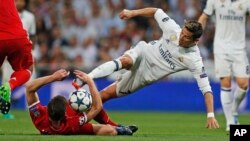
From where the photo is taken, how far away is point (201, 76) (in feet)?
39.9

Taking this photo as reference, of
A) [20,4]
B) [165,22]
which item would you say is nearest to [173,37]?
[165,22]

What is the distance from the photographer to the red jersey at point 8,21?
11.4m

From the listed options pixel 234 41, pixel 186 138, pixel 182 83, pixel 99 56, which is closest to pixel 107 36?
pixel 99 56

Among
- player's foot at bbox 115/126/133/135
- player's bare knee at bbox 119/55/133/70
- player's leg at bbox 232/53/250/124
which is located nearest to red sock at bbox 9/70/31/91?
player's bare knee at bbox 119/55/133/70

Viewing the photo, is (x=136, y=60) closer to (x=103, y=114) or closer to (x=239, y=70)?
(x=103, y=114)

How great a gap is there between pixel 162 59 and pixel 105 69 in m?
1.35

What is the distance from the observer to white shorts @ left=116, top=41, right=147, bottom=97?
12.9 meters

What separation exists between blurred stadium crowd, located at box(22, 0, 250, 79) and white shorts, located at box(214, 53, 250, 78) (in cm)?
674

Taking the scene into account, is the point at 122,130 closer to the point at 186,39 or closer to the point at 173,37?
the point at 186,39

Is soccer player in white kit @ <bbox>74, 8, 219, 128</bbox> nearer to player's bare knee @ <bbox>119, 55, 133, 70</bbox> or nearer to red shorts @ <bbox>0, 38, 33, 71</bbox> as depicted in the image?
player's bare knee @ <bbox>119, 55, 133, 70</bbox>

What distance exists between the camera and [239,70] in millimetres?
14383

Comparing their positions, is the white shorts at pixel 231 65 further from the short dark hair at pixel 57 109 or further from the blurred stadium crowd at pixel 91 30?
the blurred stadium crowd at pixel 91 30

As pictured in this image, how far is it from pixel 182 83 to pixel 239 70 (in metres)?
6.79

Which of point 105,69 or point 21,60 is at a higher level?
point 21,60
